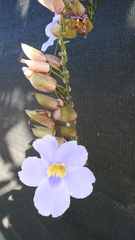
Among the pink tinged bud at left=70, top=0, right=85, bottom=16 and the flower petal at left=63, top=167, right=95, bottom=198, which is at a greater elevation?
the pink tinged bud at left=70, top=0, right=85, bottom=16

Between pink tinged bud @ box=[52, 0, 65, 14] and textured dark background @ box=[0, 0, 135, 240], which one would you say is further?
textured dark background @ box=[0, 0, 135, 240]

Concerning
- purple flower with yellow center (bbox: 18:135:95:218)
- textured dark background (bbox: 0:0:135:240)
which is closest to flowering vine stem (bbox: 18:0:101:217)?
purple flower with yellow center (bbox: 18:135:95:218)

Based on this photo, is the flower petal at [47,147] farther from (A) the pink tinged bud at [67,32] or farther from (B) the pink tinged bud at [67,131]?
(A) the pink tinged bud at [67,32]

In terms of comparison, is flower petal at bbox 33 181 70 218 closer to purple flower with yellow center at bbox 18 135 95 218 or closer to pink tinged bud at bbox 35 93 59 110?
purple flower with yellow center at bbox 18 135 95 218

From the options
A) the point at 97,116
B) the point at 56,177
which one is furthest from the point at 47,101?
the point at 97,116

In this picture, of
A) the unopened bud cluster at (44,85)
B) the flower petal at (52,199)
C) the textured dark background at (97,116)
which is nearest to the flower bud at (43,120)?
the unopened bud cluster at (44,85)

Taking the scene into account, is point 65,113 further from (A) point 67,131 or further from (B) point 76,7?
(B) point 76,7

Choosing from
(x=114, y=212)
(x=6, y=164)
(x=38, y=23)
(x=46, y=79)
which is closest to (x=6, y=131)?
(x=6, y=164)

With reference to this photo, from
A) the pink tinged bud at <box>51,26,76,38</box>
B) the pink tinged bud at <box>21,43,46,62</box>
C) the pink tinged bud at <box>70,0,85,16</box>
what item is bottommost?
the pink tinged bud at <box>21,43,46,62</box>

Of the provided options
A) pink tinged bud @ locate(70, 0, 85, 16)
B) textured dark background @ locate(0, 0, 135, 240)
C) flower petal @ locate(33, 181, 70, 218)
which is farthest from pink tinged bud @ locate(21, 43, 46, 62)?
textured dark background @ locate(0, 0, 135, 240)
